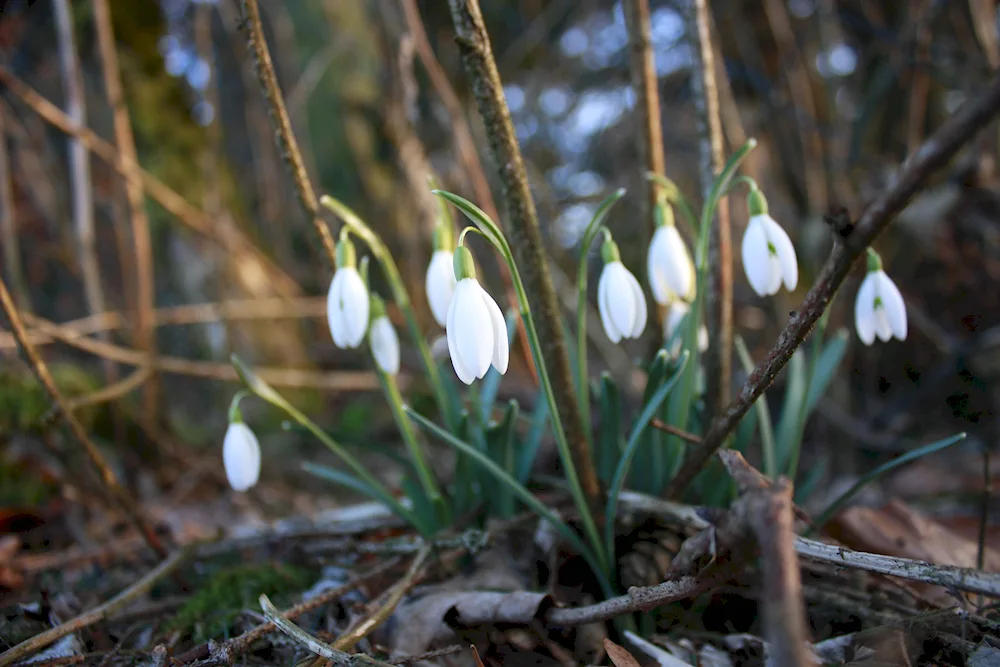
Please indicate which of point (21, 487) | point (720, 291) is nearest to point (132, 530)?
point (21, 487)

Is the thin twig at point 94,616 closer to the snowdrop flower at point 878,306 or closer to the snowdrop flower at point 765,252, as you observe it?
the snowdrop flower at point 765,252

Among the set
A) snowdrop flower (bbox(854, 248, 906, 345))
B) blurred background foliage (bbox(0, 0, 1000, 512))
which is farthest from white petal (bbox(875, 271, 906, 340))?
blurred background foliage (bbox(0, 0, 1000, 512))

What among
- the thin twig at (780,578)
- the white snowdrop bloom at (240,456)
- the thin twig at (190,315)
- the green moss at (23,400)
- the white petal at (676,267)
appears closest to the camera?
the thin twig at (780,578)

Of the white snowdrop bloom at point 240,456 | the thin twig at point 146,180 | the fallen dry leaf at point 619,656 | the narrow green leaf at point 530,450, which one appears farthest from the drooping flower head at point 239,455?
the thin twig at point 146,180

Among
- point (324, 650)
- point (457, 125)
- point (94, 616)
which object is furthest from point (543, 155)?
point (324, 650)

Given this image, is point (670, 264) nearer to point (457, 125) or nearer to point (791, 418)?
point (791, 418)

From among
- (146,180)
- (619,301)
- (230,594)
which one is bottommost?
(230,594)

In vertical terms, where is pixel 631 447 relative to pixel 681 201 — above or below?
below

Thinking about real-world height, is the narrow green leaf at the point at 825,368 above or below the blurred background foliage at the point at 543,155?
below
